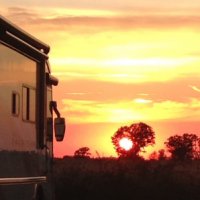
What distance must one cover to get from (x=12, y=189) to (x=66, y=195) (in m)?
17.3

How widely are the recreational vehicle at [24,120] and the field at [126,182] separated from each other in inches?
545

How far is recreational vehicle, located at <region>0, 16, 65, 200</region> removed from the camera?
37.9 ft

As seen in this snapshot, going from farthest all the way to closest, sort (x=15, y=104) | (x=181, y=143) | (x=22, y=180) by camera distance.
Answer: (x=181, y=143), (x=22, y=180), (x=15, y=104)

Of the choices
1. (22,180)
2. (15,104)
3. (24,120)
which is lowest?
(22,180)

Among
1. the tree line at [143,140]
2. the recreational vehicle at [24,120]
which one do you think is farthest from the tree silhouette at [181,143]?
the recreational vehicle at [24,120]

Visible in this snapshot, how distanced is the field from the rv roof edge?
14466 millimetres

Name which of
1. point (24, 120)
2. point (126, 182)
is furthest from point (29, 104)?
point (126, 182)

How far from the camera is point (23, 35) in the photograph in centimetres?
1282

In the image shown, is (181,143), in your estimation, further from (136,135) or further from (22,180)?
(22,180)

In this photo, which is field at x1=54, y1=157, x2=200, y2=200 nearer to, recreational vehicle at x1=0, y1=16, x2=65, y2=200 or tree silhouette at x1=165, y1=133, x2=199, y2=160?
recreational vehicle at x1=0, y1=16, x2=65, y2=200

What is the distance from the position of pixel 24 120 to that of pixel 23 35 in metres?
1.23

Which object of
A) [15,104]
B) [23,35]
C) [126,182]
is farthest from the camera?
[126,182]

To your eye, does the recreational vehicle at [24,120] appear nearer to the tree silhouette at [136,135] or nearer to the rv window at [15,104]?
the rv window at [15,104]

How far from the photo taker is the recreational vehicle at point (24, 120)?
11.5 meters
